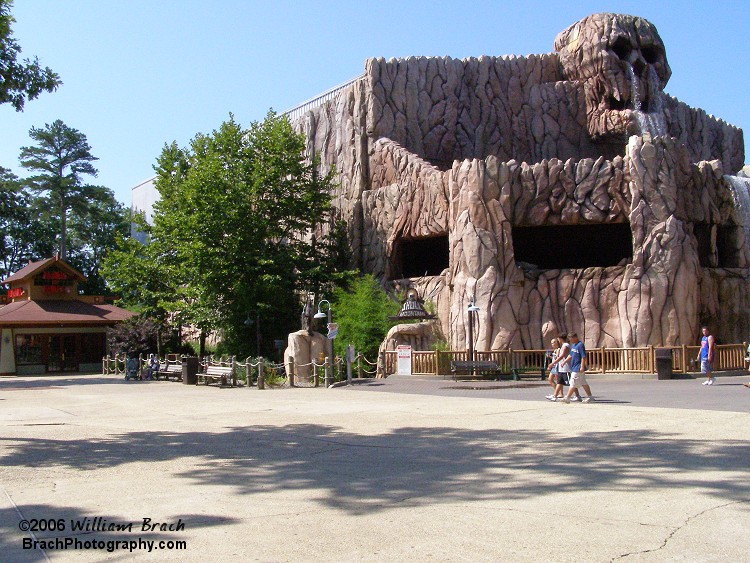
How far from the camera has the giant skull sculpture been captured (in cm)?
3950

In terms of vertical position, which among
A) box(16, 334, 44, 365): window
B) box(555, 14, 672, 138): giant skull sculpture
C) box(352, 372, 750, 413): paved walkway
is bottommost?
box(352, 372, 750, 413): paved walkway

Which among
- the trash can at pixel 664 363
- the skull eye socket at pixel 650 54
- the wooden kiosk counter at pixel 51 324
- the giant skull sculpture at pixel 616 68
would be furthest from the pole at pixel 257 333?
the skull eye socket at pixel 650 54

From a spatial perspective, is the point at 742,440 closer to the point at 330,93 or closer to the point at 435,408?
the point at 435,408

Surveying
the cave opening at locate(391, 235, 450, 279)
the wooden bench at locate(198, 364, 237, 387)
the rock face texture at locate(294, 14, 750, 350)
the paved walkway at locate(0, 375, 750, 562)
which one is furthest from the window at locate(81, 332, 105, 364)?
the paved walkway at locate(0, 375, 750, 562)

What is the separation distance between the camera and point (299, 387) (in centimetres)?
2575

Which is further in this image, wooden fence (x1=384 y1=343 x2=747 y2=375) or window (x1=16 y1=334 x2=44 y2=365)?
window (x1=16 y1=334 x2=44 y2=365)

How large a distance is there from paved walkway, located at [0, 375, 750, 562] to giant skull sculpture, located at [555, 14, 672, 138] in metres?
26.7

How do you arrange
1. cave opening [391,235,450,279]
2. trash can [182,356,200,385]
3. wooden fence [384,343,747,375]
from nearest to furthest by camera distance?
wooden fence [384,343,747,375], trash can [182,356,200,385], cave opening [391,235,450,279]

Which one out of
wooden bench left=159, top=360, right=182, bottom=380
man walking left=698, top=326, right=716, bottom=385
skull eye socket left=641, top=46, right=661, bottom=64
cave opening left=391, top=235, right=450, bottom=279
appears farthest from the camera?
skull eye socket left=641, top=46, right=661, bottom=64

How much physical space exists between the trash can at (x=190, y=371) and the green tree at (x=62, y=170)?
132 ft

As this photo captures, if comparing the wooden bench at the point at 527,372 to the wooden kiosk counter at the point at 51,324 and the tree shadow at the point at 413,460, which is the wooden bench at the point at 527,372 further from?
the wooden kiosk counter at the point at 51,324

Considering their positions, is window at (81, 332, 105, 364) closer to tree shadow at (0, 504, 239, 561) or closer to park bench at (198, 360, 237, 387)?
park bench at (198, 360, 237, 387)

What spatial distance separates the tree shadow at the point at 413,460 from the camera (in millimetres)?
8242

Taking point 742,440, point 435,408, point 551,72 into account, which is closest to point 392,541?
point 742,440
